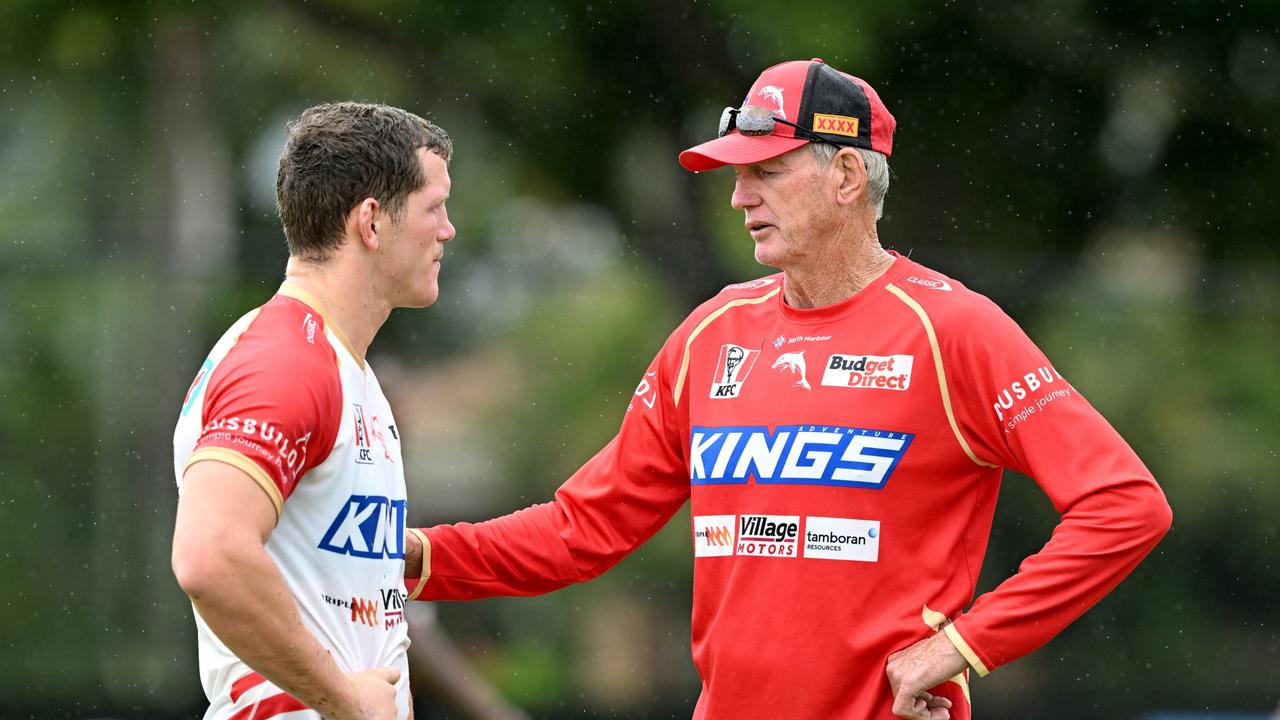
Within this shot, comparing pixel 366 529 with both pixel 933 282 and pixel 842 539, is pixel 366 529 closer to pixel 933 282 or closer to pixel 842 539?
pixel 842 539

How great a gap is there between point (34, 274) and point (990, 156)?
577cm

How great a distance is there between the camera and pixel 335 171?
10.5 ft

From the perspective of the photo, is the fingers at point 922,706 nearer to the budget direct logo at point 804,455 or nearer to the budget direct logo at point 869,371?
the budget direct logo at point 804,455

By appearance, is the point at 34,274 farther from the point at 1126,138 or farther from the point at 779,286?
the point at 1126,138

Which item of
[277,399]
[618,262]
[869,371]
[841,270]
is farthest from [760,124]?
[618,262]

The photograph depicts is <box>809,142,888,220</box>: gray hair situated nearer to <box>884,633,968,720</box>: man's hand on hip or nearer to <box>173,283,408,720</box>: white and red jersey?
<box>884,633,968,720</box>: man's hand on hip

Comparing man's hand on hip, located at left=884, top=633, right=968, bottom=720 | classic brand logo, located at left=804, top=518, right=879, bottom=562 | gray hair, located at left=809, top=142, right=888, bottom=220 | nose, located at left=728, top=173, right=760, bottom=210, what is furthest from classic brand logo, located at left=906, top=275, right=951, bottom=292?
man's hand on hip, located at left=884, top=633, right=968, bottom=720

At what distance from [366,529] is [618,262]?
6246 millimetres

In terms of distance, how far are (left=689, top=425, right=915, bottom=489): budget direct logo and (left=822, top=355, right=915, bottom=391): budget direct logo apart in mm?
115

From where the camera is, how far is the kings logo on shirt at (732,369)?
3.86m

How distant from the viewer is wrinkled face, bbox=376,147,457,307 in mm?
3289

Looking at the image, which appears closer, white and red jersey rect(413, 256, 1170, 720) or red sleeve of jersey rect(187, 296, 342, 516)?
red sleeve of jersey rect(187, 296, 342, 516)

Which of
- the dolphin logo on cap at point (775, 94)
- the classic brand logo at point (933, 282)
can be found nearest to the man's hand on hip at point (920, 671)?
the classic brand logo at point (933, 282)

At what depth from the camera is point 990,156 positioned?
973cm
